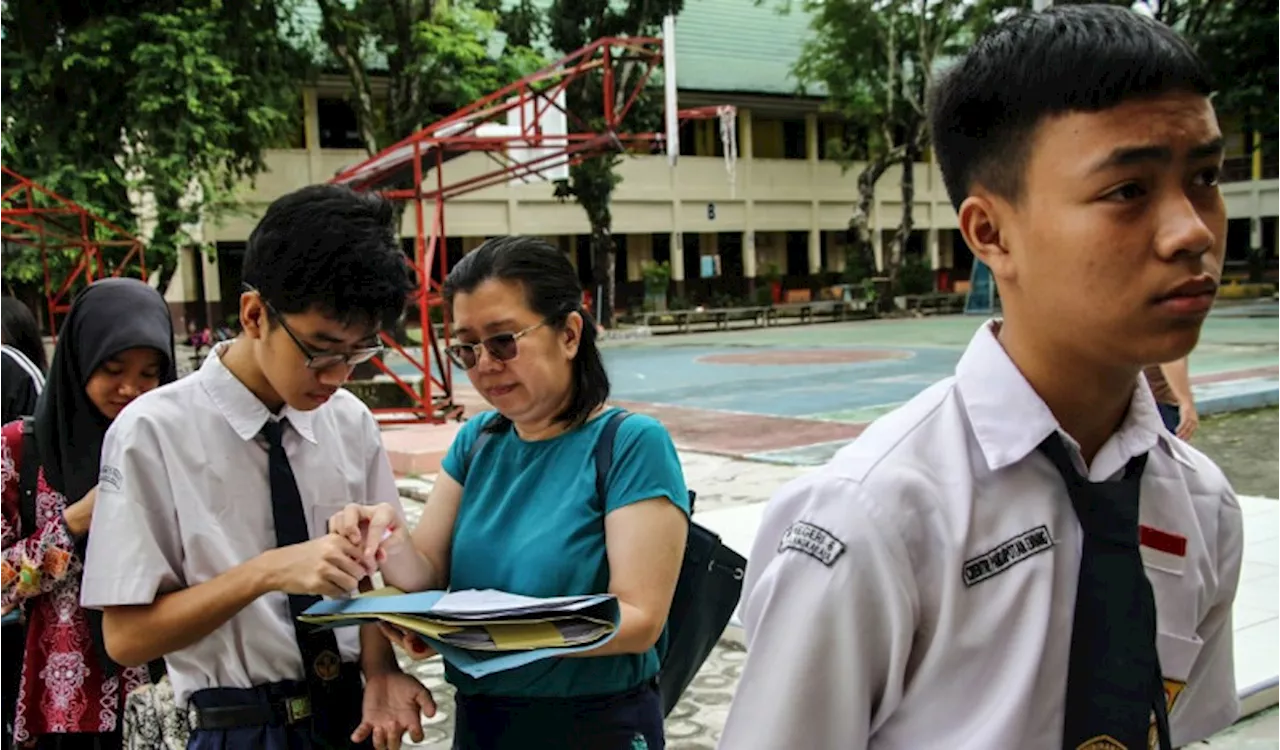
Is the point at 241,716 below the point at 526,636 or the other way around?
below

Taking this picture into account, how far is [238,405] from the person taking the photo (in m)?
2.02

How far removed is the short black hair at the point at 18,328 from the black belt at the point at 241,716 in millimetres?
2827

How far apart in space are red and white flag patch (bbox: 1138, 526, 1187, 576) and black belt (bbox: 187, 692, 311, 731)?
135cm

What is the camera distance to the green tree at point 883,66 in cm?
2972

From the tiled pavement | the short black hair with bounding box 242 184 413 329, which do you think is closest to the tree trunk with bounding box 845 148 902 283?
the tiled pavement

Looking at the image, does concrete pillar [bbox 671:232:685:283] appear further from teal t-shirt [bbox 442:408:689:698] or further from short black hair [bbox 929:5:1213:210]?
short black hair [bbox 929:5:1213:210]

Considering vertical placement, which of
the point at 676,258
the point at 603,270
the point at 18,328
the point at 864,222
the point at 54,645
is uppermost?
the point at 864,222

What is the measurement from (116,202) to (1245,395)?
15707mm

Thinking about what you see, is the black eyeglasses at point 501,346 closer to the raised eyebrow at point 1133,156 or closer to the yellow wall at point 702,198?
the raised eyebrow at point 1133,156

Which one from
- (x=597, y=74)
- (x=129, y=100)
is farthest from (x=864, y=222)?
(x=129, y=100)

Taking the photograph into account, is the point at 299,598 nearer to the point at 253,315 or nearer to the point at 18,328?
the point at 253,315

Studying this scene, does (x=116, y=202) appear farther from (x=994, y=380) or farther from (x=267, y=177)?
(x=994, y=380)

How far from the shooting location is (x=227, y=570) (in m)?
1.89

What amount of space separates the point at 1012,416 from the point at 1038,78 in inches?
15.1
